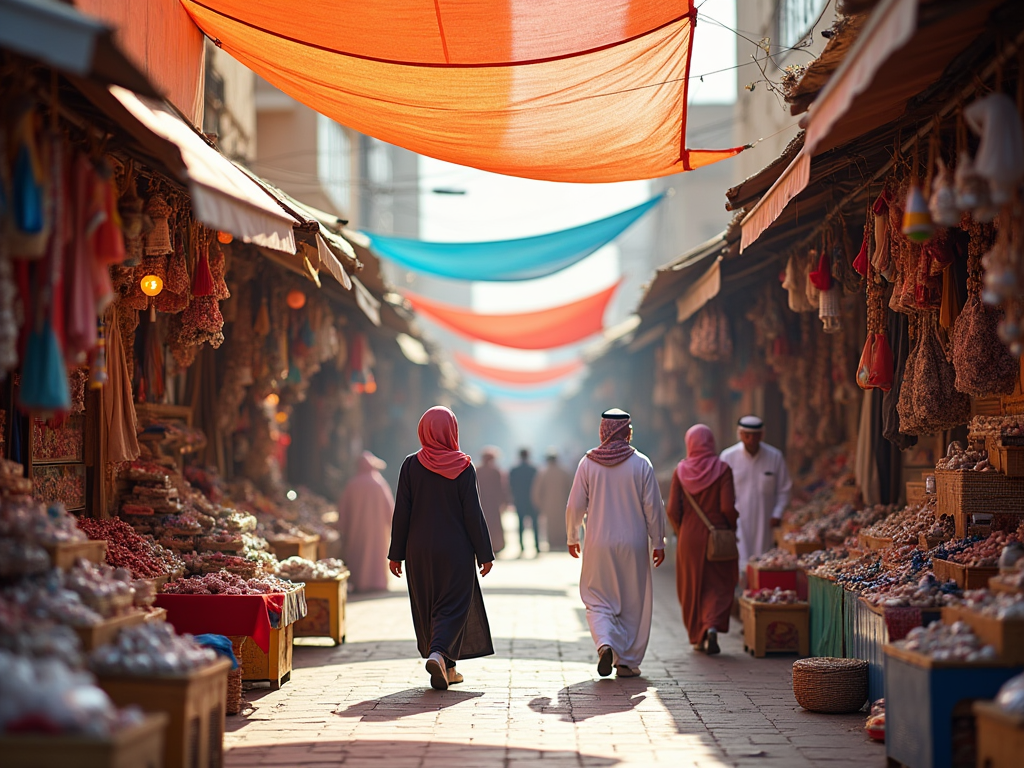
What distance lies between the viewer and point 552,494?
20.2 meters

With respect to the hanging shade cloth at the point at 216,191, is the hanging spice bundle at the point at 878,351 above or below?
below

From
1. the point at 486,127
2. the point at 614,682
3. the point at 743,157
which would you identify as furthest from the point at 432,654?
the point at 743,157

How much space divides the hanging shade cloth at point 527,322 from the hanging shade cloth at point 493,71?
875 centimetres

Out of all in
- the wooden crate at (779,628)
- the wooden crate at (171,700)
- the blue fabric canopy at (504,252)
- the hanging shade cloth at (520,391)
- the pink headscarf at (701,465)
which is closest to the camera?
the wooden crate at (171,700)

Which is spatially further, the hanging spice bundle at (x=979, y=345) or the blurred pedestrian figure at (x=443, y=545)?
the blurred pedestrian figure at (x=443, y=545)

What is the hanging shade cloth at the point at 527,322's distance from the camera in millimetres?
18062

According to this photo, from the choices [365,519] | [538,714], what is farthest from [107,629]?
[365,519]

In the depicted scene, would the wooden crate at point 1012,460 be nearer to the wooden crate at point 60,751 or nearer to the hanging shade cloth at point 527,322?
the wooden crate at point 60,751

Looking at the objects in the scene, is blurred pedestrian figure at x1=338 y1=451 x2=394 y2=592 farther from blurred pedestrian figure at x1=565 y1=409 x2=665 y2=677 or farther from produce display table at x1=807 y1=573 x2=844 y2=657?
produce display table at x1=807 y1=573 x2=844 y2=657

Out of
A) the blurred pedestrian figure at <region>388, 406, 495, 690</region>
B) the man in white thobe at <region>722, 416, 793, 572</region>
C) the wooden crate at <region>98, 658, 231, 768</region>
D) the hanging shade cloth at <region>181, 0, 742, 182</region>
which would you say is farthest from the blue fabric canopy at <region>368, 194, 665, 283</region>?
the wooden crate at <region>98, 658, 231, 768</region>

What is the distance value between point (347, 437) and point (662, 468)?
217 inches

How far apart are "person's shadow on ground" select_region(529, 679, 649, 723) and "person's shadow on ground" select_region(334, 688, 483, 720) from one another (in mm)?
527

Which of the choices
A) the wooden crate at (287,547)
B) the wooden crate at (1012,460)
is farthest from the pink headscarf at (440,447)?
the wooden crate at (1012,460)

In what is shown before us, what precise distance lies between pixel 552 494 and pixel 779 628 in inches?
453
